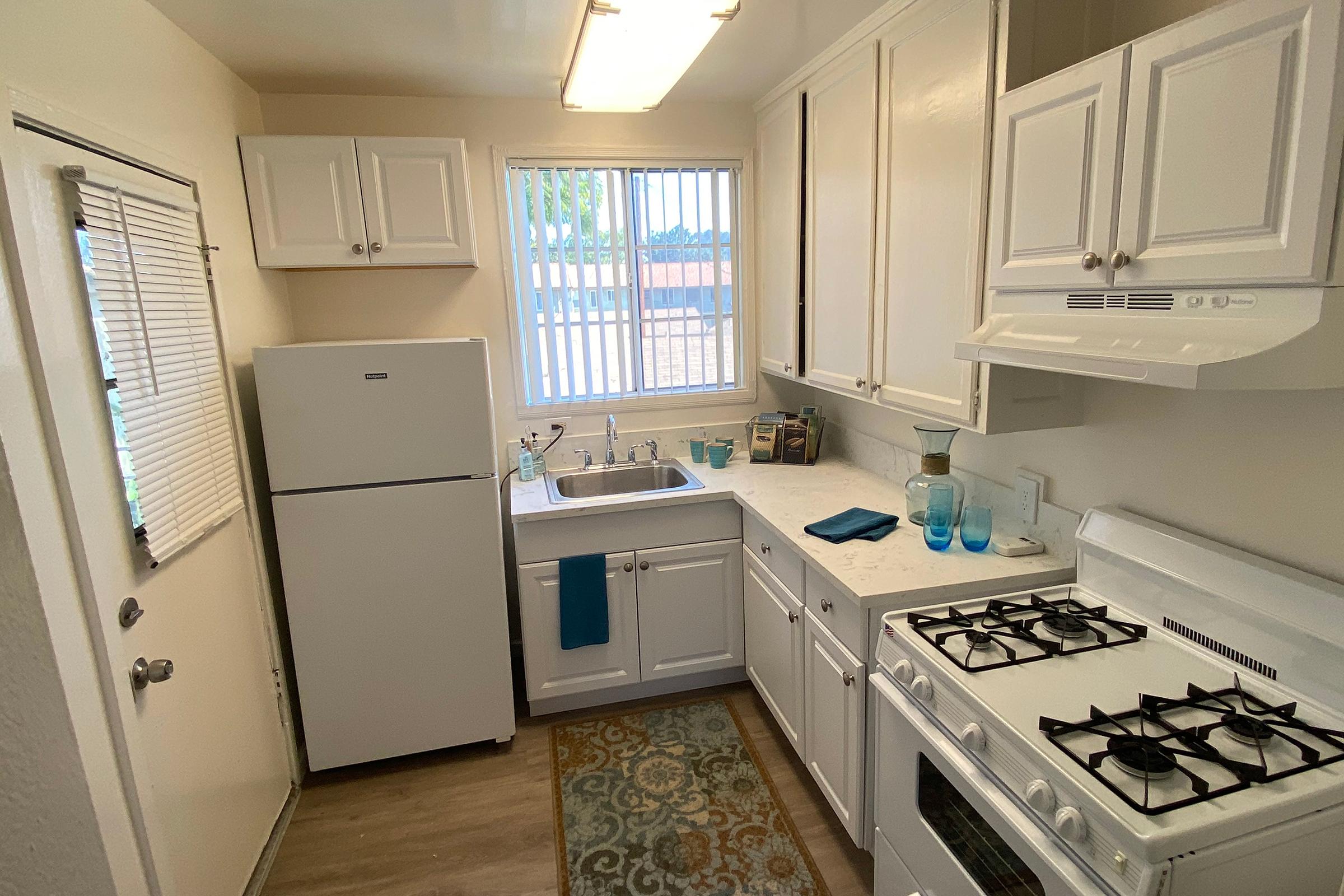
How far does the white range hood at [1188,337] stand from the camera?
3.15 feet

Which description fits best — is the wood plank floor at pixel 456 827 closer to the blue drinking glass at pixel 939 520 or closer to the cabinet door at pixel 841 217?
the blue drinking glass at pixel 939 520

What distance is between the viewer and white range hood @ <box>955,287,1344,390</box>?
96 cm

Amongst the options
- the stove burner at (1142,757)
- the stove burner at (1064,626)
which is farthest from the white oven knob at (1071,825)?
the stove burner at (1064,626)

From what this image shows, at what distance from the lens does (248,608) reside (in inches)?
83.5

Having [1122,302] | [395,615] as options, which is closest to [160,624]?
[395,615]

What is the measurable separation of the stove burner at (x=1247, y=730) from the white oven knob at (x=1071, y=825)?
0.34m

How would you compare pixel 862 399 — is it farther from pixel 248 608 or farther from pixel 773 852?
pixel 248 608

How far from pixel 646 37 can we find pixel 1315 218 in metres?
1.47

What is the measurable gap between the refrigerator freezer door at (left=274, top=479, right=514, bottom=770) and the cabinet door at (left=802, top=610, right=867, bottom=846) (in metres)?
1.09

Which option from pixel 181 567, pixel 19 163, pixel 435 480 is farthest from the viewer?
pixel 435 480

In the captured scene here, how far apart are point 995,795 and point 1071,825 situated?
169 mm

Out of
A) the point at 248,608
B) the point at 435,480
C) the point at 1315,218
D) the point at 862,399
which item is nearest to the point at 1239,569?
the point at 1315,218

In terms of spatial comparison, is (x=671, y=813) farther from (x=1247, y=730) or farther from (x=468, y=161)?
(x=468, y=161)

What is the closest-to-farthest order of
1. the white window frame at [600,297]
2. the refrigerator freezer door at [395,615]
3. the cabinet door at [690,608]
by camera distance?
the refrigerator freezer door at [395,615] → the cabinet door at [690,608] → the white window frame at [600,297]
